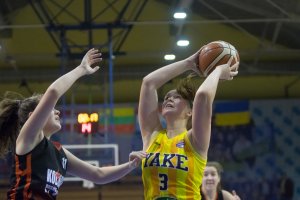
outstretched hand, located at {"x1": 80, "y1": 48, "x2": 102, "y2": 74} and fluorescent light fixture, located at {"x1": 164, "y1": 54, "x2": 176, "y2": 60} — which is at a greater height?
fluorescent light fixture, located at {"x1": 164, "y1": 54, "x2": 176, "y2": 60}

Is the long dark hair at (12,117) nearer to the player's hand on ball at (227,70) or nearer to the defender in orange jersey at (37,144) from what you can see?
the defender in orange jersey at (37,144)

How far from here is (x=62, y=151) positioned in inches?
141

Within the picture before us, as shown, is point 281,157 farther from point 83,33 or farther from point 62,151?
point 62,151

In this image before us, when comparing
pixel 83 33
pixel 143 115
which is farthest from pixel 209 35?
pixel 143 115

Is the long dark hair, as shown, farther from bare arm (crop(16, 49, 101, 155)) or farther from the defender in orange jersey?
bare arm (crop(16, 49, 101, 155))

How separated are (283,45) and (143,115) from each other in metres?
12.4

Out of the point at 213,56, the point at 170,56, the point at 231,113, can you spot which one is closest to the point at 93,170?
the point at 213,56

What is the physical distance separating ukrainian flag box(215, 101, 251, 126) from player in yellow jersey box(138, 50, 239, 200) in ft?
39.9

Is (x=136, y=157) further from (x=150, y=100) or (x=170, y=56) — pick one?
(x=170, y=56)

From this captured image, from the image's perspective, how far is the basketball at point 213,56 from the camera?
3641 millimetres

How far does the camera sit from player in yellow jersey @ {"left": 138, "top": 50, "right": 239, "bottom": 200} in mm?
3215

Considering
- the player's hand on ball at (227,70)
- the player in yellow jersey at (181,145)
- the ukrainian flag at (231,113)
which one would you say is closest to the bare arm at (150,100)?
the player in yellow jersey at (181,145)

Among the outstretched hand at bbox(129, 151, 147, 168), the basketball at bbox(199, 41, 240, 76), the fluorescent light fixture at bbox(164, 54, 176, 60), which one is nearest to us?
the outstretched hand at bbox(129, 151, 147, 168)

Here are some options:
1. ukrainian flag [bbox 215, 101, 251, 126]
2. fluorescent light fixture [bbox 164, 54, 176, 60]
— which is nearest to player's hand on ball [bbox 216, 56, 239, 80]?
fluorescent light fixture [bbox 164, 54, 176, 60]
